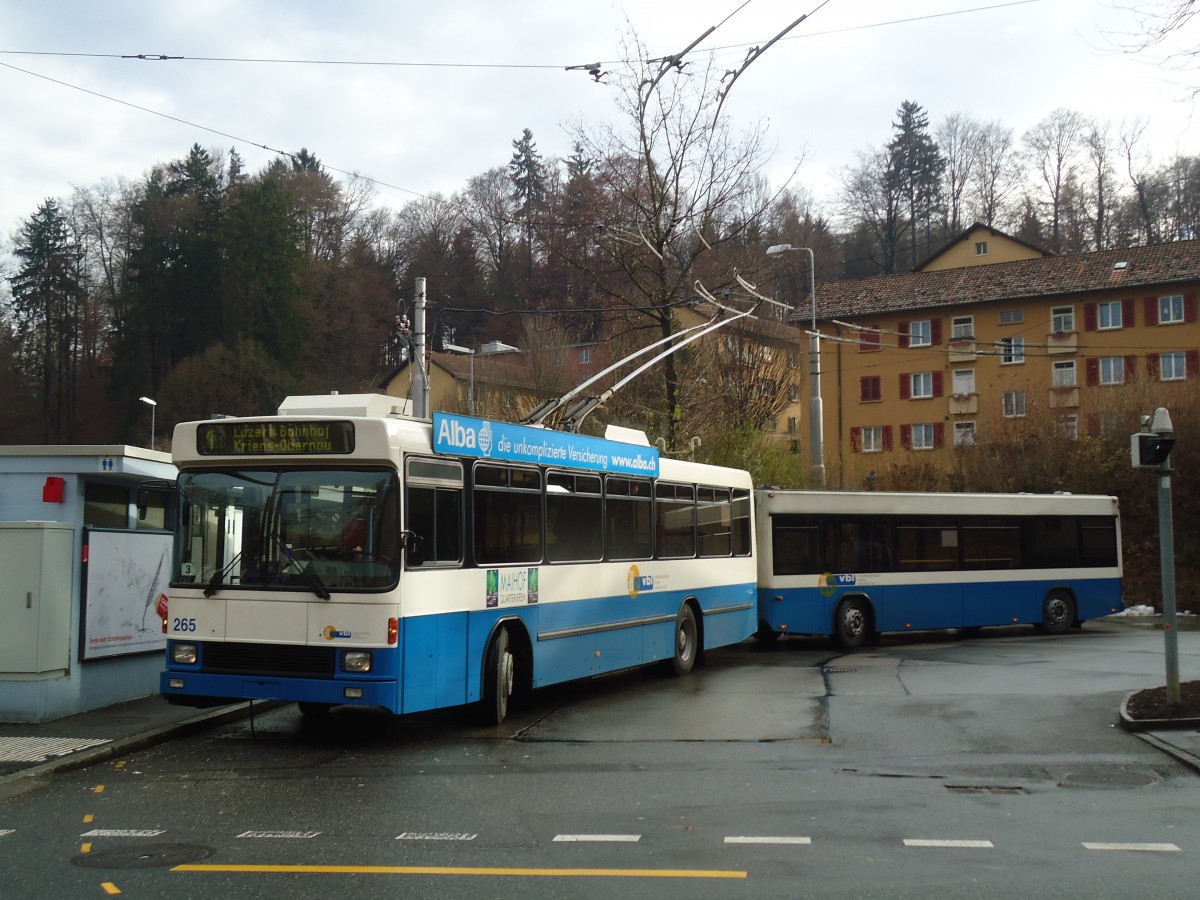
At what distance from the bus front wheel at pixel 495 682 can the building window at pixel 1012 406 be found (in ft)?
109

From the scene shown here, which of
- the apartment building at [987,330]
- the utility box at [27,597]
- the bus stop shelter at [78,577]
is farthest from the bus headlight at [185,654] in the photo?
the apartment building at [987,330]

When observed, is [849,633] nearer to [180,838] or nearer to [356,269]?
[180,838]

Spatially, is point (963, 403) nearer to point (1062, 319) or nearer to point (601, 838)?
point (1062, 319)

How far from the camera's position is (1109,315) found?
55.4 m

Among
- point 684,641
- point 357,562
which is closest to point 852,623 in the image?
point 684,641

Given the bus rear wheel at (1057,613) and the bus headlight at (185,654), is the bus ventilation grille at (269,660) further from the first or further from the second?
the bus rear wheel at (1057,613)

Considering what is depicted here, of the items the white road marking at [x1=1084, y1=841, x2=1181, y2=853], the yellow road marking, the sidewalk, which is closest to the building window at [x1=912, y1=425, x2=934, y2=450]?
the sidewalk

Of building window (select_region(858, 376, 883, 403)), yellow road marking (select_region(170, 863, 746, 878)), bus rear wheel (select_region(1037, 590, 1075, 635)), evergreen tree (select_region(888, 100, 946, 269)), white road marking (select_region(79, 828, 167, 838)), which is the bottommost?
white road marking (select_region(79, 828, 167, 838))

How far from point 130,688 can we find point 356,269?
6134cm

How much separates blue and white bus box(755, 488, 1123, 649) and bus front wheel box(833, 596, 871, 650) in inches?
Answer: 0.9

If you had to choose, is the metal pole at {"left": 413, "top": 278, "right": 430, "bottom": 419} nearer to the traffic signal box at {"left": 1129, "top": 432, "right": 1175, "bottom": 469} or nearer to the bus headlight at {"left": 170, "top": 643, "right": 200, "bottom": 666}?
the bus headlight at {"left": 170, "top": 643, "right": 200, "bottom": 666}

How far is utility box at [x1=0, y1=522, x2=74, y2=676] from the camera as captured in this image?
38.2ft

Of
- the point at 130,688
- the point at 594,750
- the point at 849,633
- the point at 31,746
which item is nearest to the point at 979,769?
the point at 594,750

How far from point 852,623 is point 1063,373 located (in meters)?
38.2
